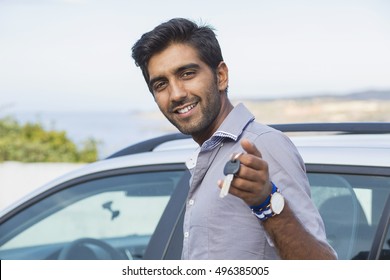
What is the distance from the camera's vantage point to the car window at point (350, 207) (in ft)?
8.21

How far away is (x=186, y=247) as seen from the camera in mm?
2029

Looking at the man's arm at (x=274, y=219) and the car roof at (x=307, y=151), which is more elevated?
the man's arm at (x=274, y=219)

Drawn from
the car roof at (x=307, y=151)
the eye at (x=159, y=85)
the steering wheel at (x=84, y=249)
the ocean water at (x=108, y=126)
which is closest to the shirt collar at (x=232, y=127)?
the eye at (x=159, y=85)

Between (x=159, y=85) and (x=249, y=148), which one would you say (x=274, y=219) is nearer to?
Result: (x=249, y=148)

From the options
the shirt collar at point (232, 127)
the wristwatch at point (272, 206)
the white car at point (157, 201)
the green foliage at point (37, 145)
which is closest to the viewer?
the wristwatch at point (272, 206)

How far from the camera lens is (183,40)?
217cm

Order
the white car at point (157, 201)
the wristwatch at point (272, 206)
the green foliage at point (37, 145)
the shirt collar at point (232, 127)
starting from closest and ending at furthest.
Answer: the wristwatch at point (272, 206) → the shirt collar at point (232, 127) → the white car at point (157, 201) → the green foliage at point (37, 145)

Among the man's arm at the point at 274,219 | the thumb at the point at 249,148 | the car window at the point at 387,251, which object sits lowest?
the car window at the point at 387,251

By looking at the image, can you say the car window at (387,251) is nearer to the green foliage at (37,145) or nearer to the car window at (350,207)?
the car window at (350,207)

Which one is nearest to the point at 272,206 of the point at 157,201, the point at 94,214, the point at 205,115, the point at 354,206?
the point at 205,115

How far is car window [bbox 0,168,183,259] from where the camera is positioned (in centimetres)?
312

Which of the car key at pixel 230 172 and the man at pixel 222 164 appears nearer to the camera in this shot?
the car key at pixel 230 172

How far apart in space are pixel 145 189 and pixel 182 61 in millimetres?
1090

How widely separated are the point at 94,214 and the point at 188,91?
4.40 ft
